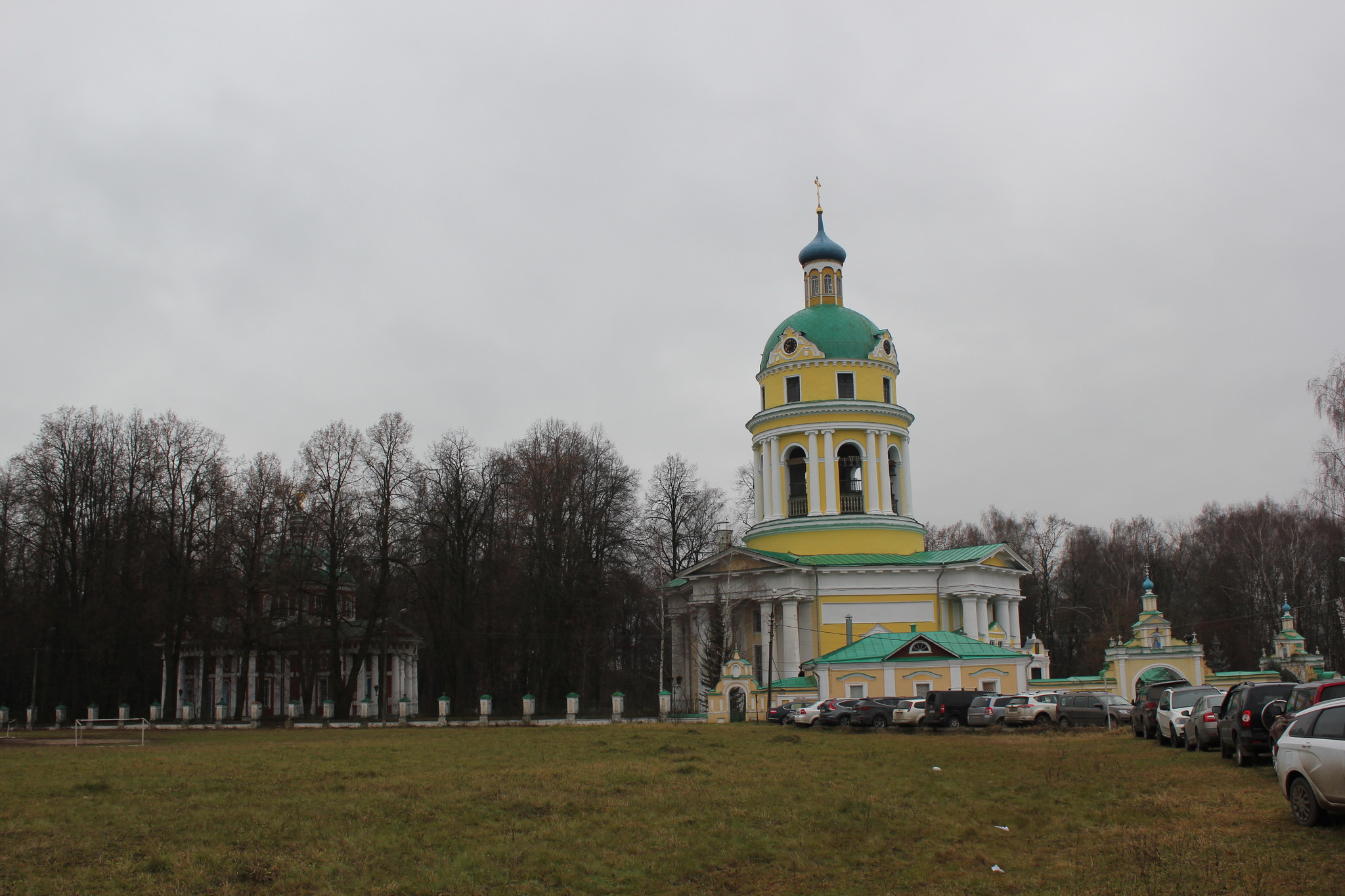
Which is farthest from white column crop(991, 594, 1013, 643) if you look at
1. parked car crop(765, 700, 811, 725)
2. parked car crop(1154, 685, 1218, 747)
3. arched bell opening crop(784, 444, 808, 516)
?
parked car crop(1154, 685, 1218, 747)

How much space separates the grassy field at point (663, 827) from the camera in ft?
36.0

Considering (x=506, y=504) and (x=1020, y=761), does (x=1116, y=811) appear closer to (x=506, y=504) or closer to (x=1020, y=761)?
(x=1020, y=761)

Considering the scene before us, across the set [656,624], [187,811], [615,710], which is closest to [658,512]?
[656,624]

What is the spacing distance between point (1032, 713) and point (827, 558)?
16.8 metres

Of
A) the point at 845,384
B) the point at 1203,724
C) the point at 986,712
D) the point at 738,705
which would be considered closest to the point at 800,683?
the point at 738,705

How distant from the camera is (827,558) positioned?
47.9 m

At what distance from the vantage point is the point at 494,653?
52.8 m

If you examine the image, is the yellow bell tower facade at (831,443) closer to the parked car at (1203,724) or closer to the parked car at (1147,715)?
the parked car at (1147,715)

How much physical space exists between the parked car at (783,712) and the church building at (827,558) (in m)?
1.90

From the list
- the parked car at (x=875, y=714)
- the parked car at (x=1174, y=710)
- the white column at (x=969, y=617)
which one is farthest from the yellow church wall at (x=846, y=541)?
the parked car at (x=1174, y=710)

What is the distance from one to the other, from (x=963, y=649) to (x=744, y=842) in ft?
100

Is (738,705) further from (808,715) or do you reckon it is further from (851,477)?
(851,477)

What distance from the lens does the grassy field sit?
11.0 metres

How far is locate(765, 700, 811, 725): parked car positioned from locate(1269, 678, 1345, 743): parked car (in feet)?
75.2
